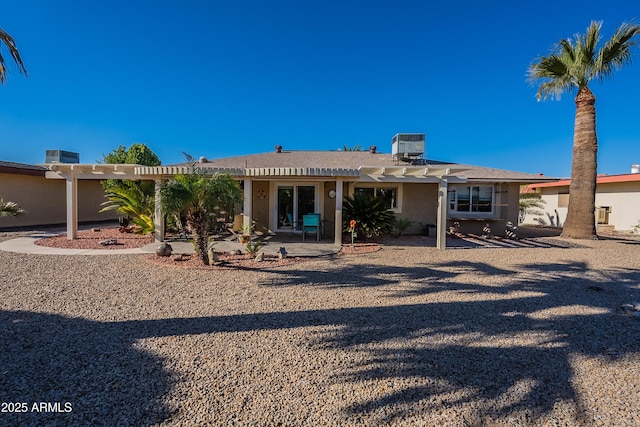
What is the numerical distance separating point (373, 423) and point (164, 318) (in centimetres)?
348

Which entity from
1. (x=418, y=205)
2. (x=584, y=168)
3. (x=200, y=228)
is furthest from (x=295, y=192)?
(x=584, y=168)

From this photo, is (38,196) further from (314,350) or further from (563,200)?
(563,200)

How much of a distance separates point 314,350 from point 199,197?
5.03 m

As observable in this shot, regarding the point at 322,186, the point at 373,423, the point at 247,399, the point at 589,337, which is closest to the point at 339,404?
the point at 373,423

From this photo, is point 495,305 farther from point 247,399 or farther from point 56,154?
point 56,154

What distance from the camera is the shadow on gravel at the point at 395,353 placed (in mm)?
2666

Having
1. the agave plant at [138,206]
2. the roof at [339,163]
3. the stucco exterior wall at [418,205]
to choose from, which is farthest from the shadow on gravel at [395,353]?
the stucco exterior wall at [418,205]

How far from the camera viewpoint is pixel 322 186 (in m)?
13.7

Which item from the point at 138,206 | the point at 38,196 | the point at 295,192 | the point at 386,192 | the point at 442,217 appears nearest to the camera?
the point at 442,217

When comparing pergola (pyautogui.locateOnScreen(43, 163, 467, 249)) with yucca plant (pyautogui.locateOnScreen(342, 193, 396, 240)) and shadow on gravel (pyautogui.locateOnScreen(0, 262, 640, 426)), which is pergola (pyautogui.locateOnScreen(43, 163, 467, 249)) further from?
shadow on gravel (pyautogui.locateOnScreen(0, 262, 640, 426))

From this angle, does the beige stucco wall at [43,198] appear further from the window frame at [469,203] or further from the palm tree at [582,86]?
the palm tree at [582,86]

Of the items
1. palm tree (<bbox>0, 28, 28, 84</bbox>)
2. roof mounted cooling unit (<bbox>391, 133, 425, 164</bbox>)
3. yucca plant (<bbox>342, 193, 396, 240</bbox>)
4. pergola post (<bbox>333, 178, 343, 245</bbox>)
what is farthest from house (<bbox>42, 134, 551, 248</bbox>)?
palm tree (<bbox>0, 28, 28, 84</bbox>)

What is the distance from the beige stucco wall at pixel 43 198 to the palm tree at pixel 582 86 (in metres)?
25.7

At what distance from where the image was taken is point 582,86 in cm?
1326
